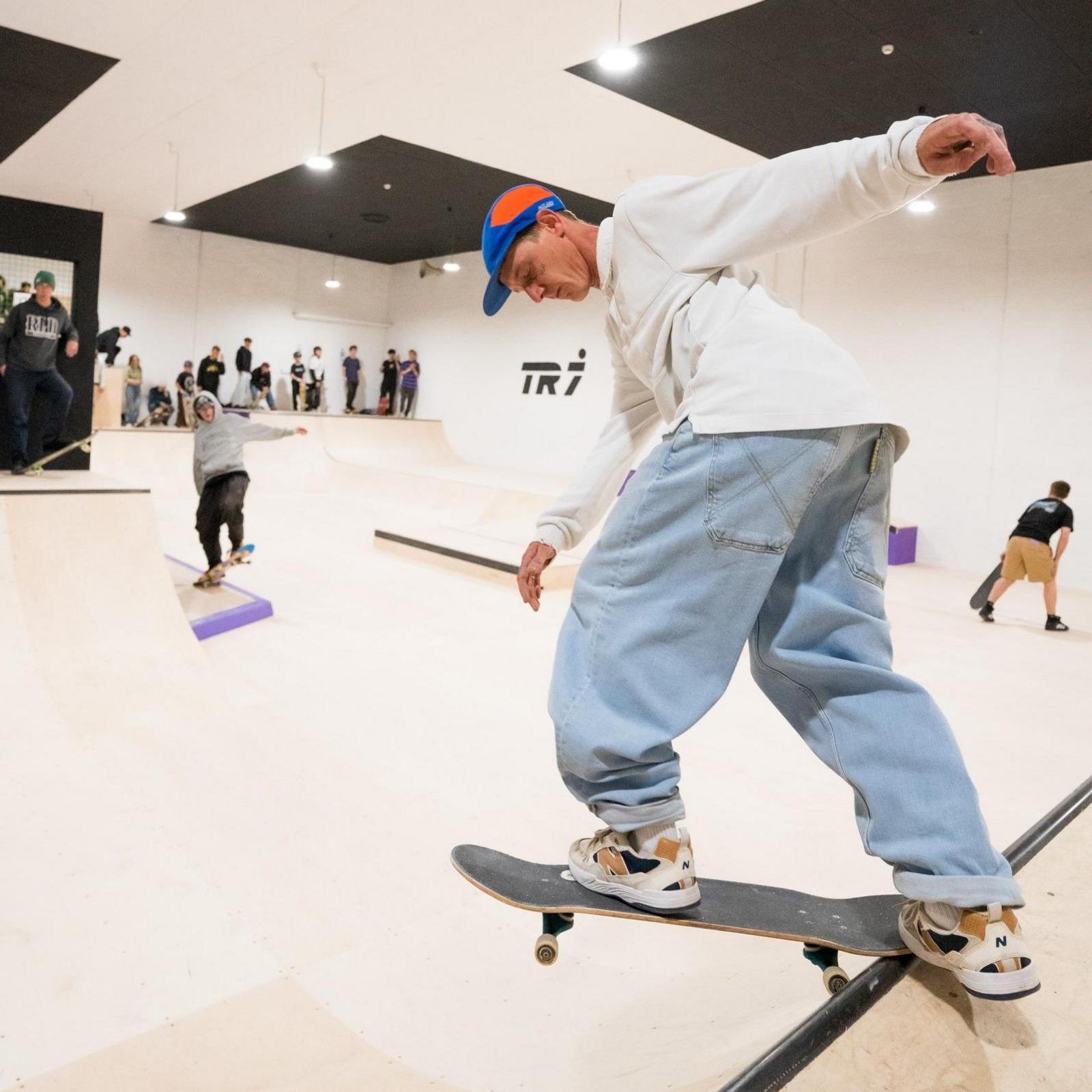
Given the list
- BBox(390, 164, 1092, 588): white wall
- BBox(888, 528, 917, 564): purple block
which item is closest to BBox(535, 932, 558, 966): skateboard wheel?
BBox(888, 528, 917, 564): purple block

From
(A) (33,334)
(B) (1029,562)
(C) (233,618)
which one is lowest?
(C) (233,618)

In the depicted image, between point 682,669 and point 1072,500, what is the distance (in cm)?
926

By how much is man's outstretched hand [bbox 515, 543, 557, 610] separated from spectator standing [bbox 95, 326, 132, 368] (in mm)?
14844

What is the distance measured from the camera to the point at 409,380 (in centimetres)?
1886

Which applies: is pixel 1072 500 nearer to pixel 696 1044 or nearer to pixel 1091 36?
pixel 1091 36

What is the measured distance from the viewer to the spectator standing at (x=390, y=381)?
19.0 meters

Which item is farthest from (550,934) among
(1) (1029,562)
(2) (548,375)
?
(2) (548,375)

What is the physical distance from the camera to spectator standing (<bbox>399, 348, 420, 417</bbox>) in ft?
61.8

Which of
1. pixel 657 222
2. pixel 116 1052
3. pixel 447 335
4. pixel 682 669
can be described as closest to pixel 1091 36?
pixel 657 222

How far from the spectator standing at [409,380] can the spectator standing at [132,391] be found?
5328 mm

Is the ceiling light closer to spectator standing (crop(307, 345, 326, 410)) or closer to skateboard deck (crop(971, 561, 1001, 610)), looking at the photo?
skateboard deck (crop(971, 561, 1001, 610))

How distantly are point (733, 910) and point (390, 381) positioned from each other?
18.5 meters

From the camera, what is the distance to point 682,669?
1312 mm

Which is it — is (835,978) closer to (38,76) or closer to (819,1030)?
(819,1030)
